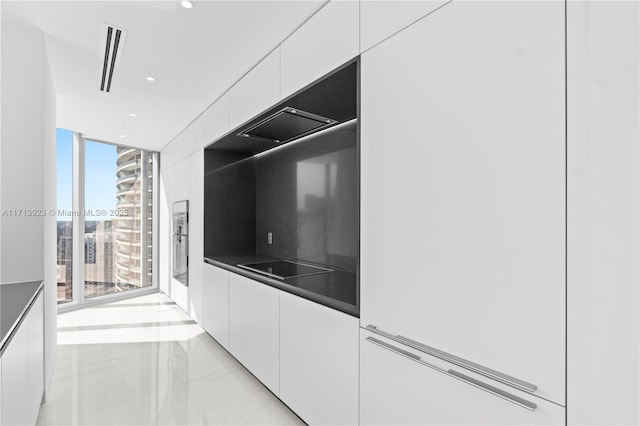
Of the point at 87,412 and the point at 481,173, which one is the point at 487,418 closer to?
the point at 481,173

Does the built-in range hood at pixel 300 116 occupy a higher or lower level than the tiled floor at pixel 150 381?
higher

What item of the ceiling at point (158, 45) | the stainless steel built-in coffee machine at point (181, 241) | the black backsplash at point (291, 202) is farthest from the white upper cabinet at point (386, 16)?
the stainless steel built-in coffee machine at point (181, 241)

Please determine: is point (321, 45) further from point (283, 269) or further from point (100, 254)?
point (100, 254)

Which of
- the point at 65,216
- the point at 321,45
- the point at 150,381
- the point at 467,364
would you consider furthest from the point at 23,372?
the point at 65,216

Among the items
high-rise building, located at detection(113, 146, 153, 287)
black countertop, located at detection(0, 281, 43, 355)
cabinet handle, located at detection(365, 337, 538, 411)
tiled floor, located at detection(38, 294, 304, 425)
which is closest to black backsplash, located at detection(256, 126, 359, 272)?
cabinet handle, located at detection(365, 337, 538, 411)

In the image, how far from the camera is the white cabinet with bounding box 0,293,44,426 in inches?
48.3

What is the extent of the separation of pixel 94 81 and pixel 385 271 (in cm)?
306

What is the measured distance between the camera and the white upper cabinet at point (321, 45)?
1.63 metres

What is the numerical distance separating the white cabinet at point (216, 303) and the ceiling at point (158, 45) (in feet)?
5.69

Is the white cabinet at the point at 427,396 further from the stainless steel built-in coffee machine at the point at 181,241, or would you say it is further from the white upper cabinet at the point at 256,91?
the stainless steel built-in coffee machine at the point at 181,241

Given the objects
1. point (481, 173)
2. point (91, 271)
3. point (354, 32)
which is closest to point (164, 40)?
point (354, 32)

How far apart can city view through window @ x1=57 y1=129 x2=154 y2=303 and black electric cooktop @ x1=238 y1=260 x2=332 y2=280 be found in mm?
3437

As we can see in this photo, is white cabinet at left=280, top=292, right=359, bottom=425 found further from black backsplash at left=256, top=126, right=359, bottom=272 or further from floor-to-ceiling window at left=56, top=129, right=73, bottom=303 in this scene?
floor-to-ceiling window at left=56, top=129, right=73, bottom=303

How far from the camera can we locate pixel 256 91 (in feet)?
8.25
